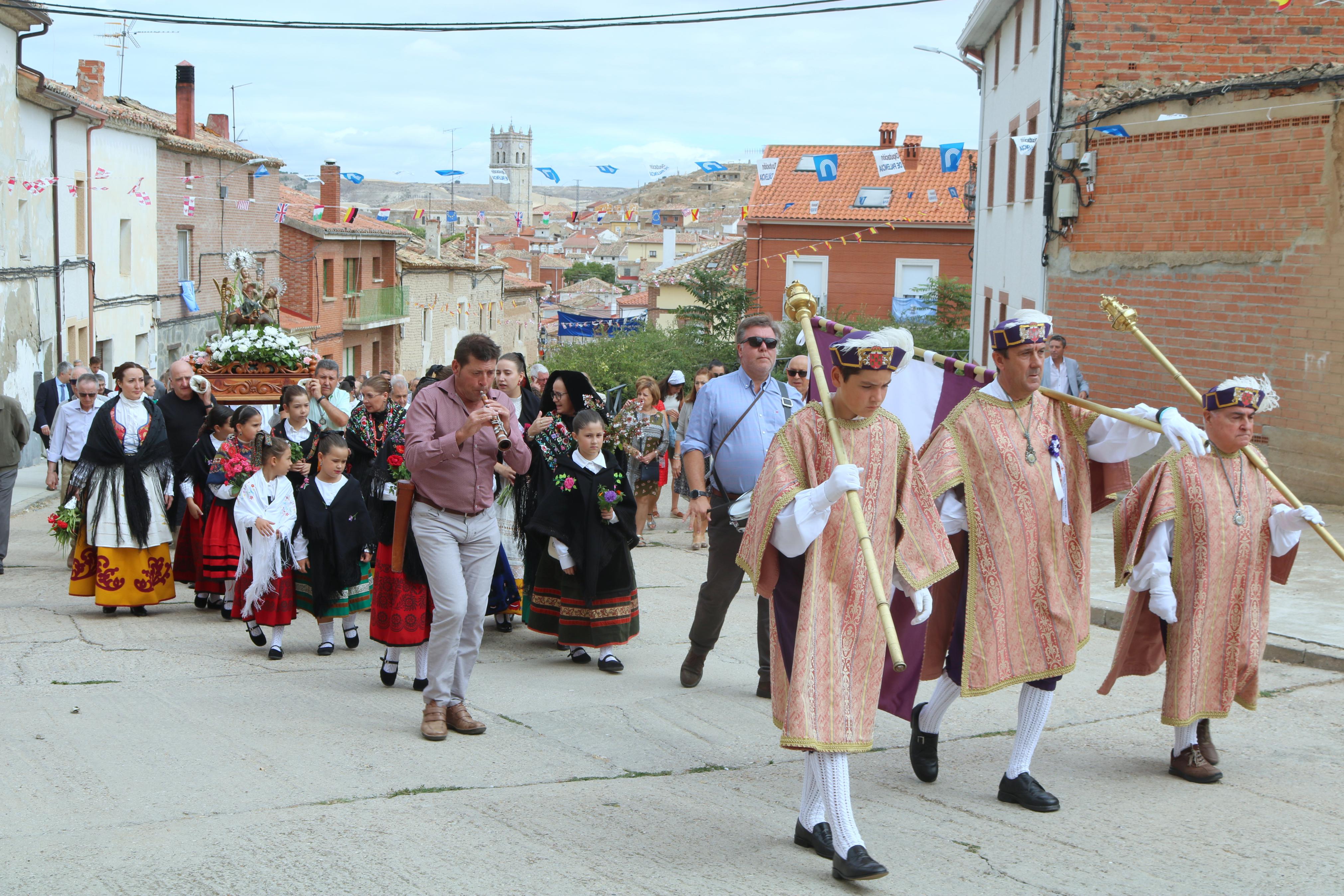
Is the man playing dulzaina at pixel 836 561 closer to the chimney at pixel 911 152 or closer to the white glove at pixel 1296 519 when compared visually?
the white glove at pixel 1296 519

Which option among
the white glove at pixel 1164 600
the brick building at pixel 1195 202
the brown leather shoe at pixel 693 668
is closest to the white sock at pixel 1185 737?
the white glove at pixel 1164 600

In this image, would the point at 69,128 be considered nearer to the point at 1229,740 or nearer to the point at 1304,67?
the point at 1304,67

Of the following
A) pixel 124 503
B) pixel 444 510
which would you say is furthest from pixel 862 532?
pixel 124 503

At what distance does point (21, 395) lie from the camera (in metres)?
21.7

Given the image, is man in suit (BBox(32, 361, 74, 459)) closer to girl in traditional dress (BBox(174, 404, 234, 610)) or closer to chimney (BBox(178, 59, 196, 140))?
girl in traditional dress (BBox(174, 404, 234, 610))

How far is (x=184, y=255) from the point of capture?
111ft

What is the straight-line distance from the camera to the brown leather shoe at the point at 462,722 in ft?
20.0

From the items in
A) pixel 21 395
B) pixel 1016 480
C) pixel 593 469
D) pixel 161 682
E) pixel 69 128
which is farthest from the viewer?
pixel 69 128

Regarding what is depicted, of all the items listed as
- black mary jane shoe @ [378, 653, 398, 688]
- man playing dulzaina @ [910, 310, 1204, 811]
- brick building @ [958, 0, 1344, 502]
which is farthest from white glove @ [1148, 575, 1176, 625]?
brick building @ [958, 0, 1344, 502]

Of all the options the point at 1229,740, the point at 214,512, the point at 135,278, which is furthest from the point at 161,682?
the point at 135,278

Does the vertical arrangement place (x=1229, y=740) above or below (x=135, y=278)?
below

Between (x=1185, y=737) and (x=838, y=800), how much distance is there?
1.95m

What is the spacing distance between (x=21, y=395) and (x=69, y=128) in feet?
18.5

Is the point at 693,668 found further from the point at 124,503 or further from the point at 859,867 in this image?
the point at 124,503
